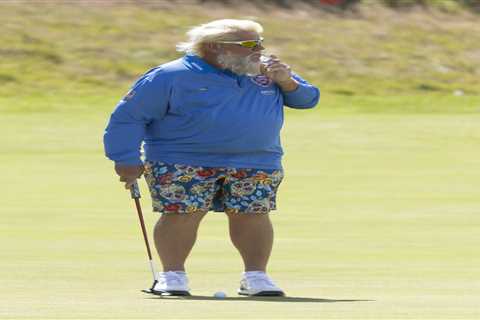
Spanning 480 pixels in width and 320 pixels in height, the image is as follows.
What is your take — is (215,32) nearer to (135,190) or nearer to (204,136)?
(204,136)

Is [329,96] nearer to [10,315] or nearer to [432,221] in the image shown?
[432,221]

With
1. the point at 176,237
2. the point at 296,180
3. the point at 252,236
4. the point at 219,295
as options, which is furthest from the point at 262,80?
the point at 296,180

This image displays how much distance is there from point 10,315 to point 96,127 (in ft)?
60.8

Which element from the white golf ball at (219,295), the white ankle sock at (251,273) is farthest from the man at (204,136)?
the white golf ball at (219,295)

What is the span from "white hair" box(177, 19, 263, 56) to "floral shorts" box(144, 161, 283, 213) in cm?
60

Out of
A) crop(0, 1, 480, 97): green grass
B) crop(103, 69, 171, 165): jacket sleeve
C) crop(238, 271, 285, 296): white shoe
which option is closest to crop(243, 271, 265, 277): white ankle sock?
crop(238, 271, 285, 296): white shoe

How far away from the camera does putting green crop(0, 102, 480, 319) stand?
700 centimetres

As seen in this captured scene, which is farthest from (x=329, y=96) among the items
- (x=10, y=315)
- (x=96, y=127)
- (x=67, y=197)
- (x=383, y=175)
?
(x=10, y=315)

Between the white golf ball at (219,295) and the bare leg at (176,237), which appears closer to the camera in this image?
the white golf ball at (219,295)

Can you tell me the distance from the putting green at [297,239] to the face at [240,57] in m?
1.12

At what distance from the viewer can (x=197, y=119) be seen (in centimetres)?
782

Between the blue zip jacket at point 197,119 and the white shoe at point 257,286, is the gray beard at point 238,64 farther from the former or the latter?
the white shoe at point 257,286

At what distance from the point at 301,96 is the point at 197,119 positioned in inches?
23.6

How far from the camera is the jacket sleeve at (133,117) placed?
25.4ft
